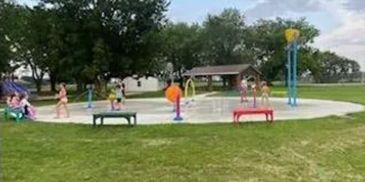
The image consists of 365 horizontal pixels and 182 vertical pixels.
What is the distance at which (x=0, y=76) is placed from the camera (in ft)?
182

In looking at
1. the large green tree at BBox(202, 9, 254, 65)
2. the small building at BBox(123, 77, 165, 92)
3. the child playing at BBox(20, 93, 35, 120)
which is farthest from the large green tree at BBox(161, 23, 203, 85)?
the child playing at BBox(20, 93, 35, 120)

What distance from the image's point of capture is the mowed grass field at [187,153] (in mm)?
10641

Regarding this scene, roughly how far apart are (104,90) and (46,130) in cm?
3118

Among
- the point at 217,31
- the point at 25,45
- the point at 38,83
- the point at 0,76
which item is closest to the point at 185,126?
the point at 0,76

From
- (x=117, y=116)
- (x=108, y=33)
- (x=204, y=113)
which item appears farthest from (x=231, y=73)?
(x=117, y=116)

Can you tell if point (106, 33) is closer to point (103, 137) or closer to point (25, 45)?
point (25, 45)

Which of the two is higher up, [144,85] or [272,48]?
[272,48]

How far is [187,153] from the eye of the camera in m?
12.3

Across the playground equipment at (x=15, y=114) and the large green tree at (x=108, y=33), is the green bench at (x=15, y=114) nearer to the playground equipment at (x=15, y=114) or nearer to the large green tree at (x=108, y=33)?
the playground equipment at (x=15, y=114)

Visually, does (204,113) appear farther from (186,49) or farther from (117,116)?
(186,49)

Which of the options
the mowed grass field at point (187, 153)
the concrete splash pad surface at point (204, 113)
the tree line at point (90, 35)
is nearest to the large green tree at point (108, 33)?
the tree line at point (90, 35)

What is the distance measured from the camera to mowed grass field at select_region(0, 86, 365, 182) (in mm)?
10641

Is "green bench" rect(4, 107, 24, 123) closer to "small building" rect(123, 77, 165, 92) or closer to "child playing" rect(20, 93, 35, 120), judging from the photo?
"child playing" rect(20, 93, 35, 120)

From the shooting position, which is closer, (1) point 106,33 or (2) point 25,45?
(1) point 106,33
